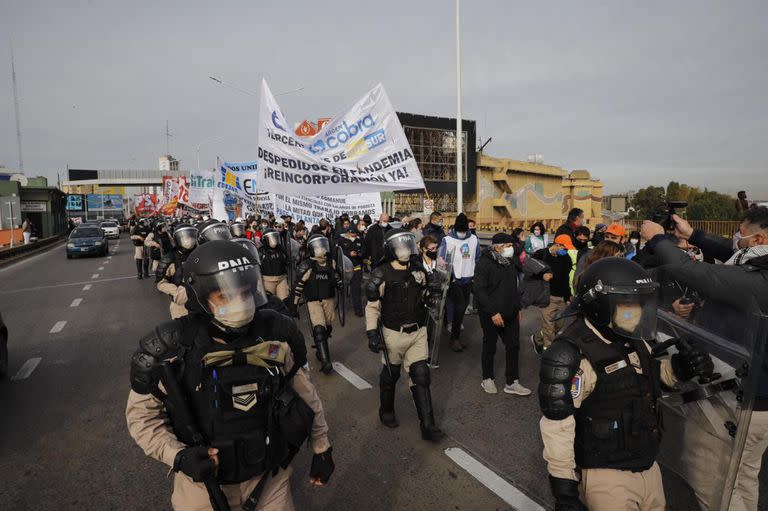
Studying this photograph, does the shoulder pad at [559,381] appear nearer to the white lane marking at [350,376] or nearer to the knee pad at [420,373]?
the knee pad at [420,373]

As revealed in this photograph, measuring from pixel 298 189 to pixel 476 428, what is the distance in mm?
5780

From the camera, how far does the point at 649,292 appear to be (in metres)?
2.25

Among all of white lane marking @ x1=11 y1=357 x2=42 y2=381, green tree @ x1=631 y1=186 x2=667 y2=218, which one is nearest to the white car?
white lane marking @ x1=11 y1=357 x2=42 y2=381

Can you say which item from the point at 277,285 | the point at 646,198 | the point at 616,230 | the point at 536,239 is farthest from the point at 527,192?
the point at 616,230

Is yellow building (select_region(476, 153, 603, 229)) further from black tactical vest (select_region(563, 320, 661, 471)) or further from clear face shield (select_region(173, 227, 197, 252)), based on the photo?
black tactical vest (select_region(563, 320, 661, 471))

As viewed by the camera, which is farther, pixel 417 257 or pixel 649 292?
pixel 417 257

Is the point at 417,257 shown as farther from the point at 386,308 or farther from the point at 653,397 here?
the point at 653,397

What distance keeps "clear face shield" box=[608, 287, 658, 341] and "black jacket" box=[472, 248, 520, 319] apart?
311 cm

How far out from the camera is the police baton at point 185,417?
1951 mm

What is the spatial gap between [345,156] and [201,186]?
18.3m

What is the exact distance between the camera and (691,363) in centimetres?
232

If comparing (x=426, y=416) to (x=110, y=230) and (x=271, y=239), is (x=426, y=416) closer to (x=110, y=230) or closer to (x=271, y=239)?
(x=271, y=239)

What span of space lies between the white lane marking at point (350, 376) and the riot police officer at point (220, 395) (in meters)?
3.60

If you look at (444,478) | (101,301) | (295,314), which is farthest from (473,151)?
(444,478)
